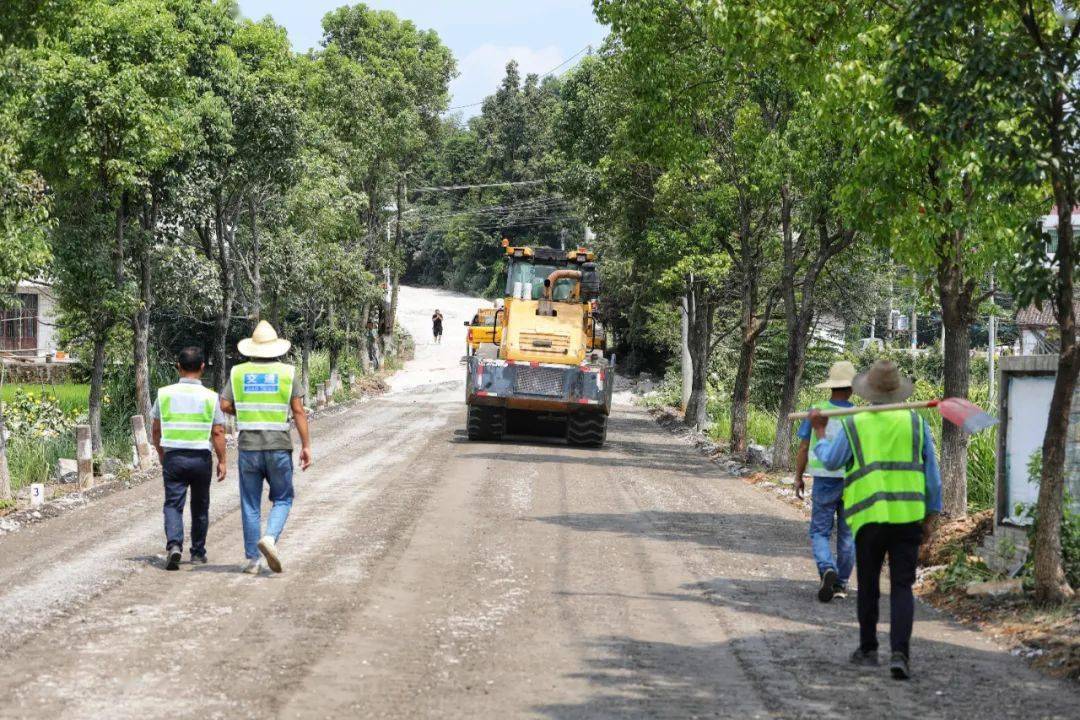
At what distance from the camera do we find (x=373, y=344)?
56.9 metres

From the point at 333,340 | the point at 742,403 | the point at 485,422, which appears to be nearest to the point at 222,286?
the point at 333,340

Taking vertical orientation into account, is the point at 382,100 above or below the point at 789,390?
above

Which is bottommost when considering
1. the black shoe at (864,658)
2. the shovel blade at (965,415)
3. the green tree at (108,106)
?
the black shoe at (864,658)

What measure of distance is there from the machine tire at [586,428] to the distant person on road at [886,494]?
727 inches

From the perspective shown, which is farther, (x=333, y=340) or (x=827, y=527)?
(x=333, y=340)

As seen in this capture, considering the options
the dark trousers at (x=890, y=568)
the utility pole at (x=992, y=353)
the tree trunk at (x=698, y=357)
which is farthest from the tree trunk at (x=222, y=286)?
the dark trousers at (x=890, y=568)

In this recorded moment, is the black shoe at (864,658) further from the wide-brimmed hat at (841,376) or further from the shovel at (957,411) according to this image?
the wide-brimmed hat at (841,376)

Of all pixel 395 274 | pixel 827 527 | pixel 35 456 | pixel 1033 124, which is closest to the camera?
pixel 1033 124

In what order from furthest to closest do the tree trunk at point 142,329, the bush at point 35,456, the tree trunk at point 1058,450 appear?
the tree trunk at point 142,329 → the bush at point 35,456 → the tree trunk at point 1058,450

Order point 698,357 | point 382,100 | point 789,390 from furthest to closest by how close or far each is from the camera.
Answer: point 382,100 < point 698,357 < point 789,390

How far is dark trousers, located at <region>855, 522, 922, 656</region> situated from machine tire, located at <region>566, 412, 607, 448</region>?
60.8 ft

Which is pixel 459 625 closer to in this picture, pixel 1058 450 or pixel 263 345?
pixel 263 345

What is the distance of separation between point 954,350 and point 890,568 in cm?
671

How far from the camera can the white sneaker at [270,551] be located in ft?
34.0
